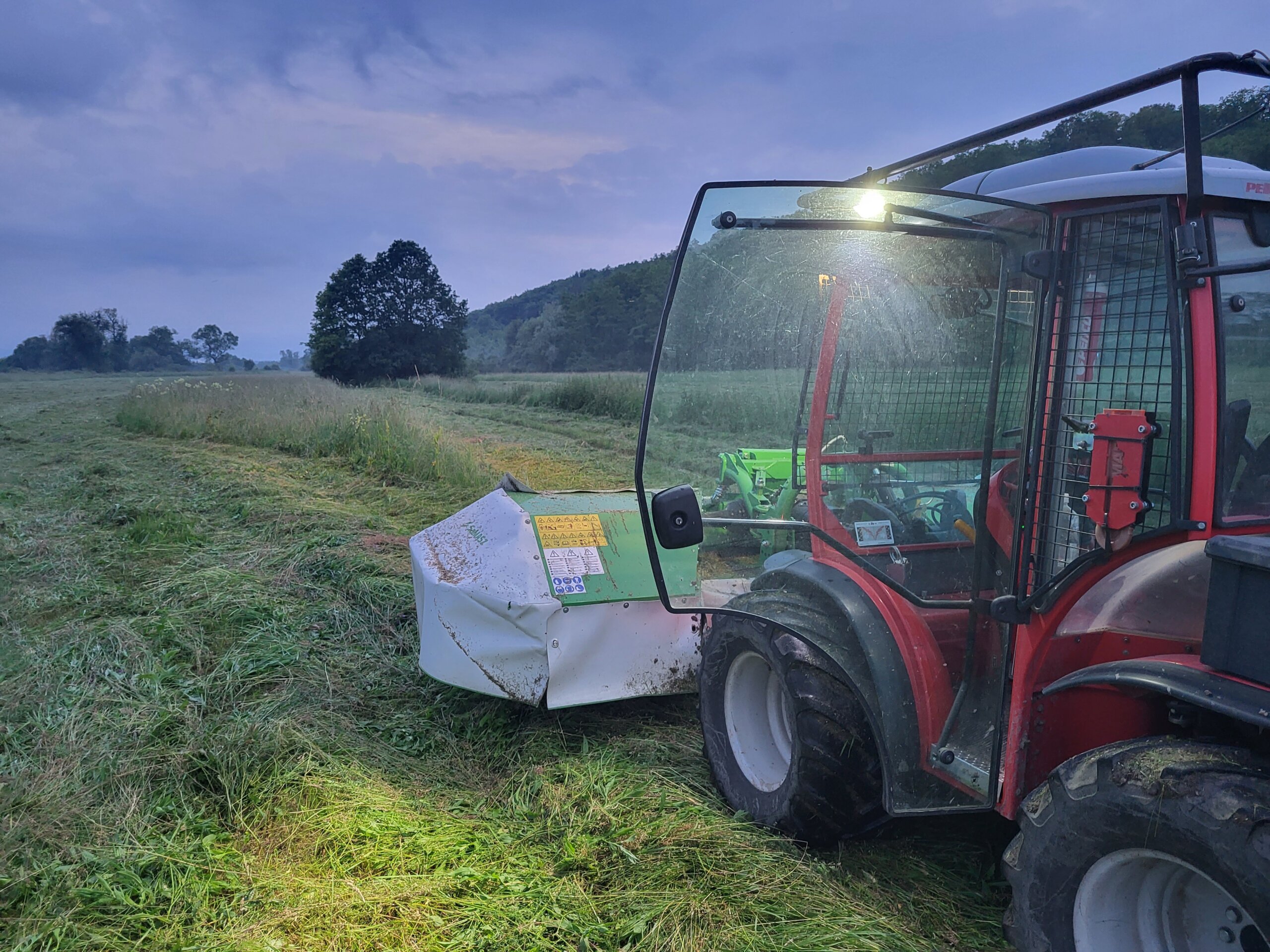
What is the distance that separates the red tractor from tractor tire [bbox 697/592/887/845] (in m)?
0.01

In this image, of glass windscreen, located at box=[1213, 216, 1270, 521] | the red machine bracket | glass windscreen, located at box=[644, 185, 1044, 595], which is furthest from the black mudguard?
glass windscreen, located at box=[1213, 216, 1270, 521]

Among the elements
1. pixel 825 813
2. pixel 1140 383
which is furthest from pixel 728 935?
pixel 1140 383

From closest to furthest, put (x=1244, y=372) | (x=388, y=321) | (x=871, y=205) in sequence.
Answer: (x=1244, y=372), (x=871, y=205), (x=388, y=321)

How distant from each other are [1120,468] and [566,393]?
19.4m

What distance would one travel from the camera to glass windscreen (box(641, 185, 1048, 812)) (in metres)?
2.22

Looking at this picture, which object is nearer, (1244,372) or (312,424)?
(1244,372)

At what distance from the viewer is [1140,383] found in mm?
1930

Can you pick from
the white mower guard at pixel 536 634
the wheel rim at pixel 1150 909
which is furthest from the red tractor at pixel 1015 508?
the white mower guard at pixel 536 634

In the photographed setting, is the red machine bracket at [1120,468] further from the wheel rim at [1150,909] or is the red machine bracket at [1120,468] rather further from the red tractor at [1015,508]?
the wheel rim at [1150,909]

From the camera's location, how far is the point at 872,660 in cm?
244

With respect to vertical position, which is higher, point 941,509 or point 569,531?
point 941,509

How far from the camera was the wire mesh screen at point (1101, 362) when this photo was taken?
1.88 meters

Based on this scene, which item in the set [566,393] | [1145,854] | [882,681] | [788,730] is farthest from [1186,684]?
[566,393]

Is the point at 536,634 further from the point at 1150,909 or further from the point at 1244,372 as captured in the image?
the point at 1244,372
